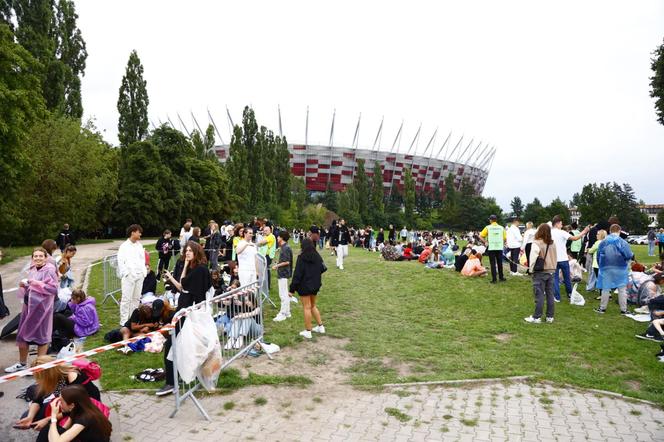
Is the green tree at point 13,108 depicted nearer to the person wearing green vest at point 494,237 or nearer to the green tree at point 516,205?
the person wearing green vest at point 494,237

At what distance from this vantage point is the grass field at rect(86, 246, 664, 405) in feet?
18.4

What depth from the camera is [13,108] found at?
17.2 m

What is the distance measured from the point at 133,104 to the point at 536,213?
66.7m

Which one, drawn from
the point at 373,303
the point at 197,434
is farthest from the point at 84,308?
the point at 373,303

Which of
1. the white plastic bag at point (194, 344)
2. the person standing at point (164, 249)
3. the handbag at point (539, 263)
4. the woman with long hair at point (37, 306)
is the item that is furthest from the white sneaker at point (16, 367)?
the handbag at point (539, 263)

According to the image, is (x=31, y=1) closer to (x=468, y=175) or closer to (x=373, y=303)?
(x=373, y=303)

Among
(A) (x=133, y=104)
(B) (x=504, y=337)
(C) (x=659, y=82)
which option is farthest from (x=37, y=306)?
(A) (x=133, y=104)

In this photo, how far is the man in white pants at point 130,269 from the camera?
7.80 meters

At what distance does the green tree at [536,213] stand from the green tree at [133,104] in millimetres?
56736

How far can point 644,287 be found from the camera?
9.25 meters

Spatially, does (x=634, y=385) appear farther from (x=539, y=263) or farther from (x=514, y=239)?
(x=514, y=239)

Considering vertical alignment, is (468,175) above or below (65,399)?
above

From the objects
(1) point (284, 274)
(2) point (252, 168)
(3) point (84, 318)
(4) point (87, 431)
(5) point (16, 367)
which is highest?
(2) point (252, 168)

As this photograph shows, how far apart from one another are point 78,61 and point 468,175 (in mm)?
94725
